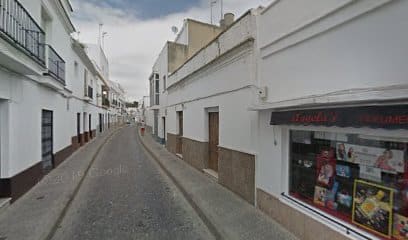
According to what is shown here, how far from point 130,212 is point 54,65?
7.05 meters

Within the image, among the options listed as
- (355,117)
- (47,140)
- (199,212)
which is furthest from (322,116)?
(47,140)

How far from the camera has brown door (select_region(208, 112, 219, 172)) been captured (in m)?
8.78

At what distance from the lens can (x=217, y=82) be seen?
8.20 meters

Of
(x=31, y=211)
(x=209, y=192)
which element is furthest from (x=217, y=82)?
(x=31, y=211)

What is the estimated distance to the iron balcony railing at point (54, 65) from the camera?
9.00 m

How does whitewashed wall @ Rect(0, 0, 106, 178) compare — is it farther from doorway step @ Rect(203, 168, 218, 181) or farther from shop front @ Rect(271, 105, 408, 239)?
shop front @ Rect(271, 105, 408, 239)

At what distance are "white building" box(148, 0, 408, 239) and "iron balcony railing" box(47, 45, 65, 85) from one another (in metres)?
6.38

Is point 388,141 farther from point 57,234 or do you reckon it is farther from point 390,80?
point 57,234

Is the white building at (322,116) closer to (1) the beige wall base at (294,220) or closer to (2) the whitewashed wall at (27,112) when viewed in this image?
(1) the beige wall base at (294,220)

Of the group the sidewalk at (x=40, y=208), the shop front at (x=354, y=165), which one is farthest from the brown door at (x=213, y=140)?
the sidewalk at (x=40, y=208)

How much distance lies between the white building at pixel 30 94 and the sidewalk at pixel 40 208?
0.35m

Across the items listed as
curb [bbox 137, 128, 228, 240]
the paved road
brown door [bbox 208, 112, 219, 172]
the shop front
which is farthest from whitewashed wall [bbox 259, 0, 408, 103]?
brown door [bbox 208, 112, 219, 172]

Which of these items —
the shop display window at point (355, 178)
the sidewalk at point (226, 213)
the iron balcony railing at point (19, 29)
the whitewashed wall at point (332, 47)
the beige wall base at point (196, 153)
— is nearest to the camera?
the whitewashed wall at point (332, 47)

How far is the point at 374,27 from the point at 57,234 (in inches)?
240
